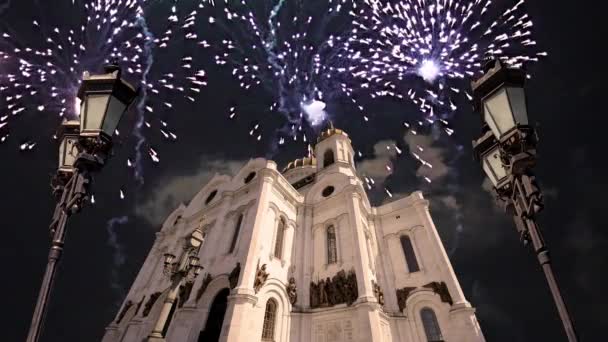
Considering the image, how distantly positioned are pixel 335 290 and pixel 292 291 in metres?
2.60

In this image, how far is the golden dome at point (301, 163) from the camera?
3481cm

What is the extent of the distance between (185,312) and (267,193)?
27.5ft

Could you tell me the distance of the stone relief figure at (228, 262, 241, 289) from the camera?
14.8 m

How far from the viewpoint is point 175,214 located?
28609 mm

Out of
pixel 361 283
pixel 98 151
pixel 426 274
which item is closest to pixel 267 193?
pixel 361 283

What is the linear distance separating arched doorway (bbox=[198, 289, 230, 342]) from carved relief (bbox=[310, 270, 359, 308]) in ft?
17.1

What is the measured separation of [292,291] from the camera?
55.1ft

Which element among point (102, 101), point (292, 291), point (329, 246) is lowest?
point (102, 101)

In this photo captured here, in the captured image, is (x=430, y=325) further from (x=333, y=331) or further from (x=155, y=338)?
(x=155, y=338)

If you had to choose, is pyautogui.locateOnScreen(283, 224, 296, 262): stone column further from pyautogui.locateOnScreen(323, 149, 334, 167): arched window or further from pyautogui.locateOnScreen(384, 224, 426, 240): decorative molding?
pyautogui.locateOnScreen(323, 149, 334, 167): arched window

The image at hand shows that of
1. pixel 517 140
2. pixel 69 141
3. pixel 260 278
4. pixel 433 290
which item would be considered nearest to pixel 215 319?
pixel 260 278

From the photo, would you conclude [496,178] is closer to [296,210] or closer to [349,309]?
[349,309]

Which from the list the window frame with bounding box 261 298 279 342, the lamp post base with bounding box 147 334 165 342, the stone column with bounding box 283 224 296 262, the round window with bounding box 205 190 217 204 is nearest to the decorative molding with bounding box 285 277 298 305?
the window frame with bounding box 261 298 279 342

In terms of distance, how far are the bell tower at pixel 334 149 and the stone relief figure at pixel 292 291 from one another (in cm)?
1335
